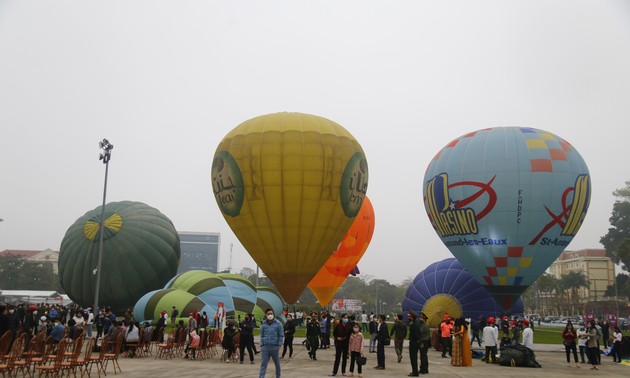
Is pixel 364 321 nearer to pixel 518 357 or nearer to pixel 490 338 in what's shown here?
pixel 490 338

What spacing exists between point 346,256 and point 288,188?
42.6 feet

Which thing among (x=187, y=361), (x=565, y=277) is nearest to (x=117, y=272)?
(x=187, y=361)

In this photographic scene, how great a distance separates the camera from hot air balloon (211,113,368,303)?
2592cm

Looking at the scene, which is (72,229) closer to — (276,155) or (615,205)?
(276,155)

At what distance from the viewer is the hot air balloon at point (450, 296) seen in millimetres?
35312

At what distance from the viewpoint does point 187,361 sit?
677 inches

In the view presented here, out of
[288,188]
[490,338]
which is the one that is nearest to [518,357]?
[490,338]

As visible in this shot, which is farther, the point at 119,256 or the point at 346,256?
the point at 346,256

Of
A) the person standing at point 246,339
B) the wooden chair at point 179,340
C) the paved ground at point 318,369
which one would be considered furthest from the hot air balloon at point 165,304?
the person standing at point 246,339

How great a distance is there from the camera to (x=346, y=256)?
37.6 meters

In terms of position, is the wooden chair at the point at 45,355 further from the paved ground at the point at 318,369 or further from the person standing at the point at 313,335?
the person standing at the point at 313,335

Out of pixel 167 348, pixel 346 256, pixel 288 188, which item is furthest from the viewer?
pixel 346 256

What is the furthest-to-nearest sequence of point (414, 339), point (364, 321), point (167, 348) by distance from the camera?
1. point (364, 321)
2. point (167, 348)
3. point (414, 339)

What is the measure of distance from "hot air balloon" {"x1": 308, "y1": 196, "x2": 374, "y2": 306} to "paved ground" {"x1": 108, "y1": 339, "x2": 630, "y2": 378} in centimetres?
1687
